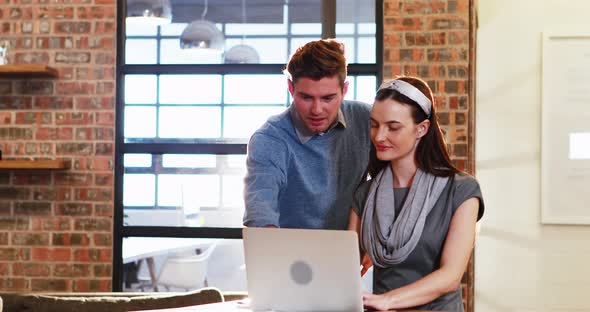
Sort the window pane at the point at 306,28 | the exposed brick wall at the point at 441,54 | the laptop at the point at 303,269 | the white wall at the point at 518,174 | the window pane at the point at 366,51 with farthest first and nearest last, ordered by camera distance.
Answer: the white wall at the point at 518,174
the window pane at the point at 306,28
the window pane at the point at 366,51
the exposed brick wall at the point at 441,54
the laptop at the point at 303,269

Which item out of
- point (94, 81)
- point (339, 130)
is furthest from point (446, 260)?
point (94, 81)

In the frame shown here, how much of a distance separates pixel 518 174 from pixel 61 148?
2.90 meters

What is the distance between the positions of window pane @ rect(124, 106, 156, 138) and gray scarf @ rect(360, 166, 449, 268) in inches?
110

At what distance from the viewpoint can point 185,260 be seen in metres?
5.18

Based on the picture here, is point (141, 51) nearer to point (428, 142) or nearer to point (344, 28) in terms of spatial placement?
point (344, 28)

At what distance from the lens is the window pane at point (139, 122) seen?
5211 mm

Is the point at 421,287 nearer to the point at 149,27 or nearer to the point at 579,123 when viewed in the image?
the point at 149,27

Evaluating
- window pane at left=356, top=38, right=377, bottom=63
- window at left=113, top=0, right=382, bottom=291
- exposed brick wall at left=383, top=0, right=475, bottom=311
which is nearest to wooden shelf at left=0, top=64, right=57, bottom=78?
window at left=113, top=0, right=382, bottom=291

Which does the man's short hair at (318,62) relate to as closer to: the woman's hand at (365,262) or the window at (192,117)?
the woman's hand at (365,262)

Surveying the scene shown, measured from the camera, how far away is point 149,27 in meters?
5.23

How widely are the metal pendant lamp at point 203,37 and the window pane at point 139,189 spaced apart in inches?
32.2

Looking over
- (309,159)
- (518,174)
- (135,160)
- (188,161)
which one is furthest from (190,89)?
(309,159)

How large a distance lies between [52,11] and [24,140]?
777 millimetres

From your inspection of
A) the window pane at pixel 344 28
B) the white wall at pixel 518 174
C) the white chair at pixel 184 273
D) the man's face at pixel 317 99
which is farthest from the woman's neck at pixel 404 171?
the white wall at pixel 518 174
